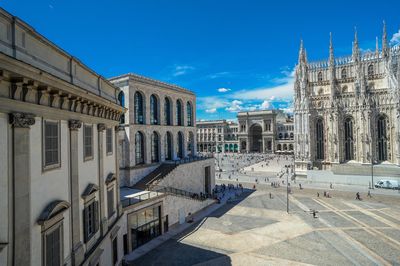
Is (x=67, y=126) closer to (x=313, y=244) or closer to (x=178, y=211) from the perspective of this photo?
(x=178, y=211)

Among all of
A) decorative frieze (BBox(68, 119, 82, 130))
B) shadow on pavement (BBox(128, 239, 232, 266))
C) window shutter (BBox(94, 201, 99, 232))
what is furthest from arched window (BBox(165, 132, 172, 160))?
decorative frieze (BBox(68, 119, 82, 130))

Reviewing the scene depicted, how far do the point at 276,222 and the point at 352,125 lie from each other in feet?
148

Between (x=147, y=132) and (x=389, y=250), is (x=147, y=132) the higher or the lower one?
the higher one

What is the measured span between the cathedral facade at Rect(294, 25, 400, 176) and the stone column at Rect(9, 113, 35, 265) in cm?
6027

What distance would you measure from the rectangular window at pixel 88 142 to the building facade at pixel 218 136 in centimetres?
12288

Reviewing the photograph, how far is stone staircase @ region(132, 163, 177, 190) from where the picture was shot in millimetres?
28781

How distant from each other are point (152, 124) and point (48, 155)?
25303mm

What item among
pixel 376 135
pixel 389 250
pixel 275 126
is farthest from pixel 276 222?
pixel 275 126

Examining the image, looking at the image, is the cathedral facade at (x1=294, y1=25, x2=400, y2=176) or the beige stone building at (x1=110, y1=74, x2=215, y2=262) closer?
the beige stone building at (x1=110, y1=74, x2=215, y2=262)

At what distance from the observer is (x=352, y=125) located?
6178 cm

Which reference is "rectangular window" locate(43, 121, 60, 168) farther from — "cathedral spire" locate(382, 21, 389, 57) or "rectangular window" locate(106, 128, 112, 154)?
"cathedral spire" locate(382, 21, 389, 57)

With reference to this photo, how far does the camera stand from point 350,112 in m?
61.5

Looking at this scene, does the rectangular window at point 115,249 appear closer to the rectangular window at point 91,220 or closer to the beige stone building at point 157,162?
the beige stone building at point 157,162

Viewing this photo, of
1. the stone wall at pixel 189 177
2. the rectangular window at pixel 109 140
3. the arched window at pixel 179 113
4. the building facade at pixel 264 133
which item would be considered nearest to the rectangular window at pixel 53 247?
the rectangular window at pixel 109 140
